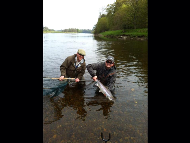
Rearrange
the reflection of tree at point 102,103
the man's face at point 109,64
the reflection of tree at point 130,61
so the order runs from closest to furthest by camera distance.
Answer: the reflection of tree at point 102,103, the man's face at point 109,64, the reflection of tree at point 130,61

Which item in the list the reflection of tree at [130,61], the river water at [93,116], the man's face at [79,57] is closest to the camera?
the river water at [93,116]

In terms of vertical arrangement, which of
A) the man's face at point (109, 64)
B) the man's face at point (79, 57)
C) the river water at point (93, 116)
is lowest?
the river water at point (93, 116)

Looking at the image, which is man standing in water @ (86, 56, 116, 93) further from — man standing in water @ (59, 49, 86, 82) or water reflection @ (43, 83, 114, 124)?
water reflection @ (43, 83, 114, 124)

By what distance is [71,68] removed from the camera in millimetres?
7484

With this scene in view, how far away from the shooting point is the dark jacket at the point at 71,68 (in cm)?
729

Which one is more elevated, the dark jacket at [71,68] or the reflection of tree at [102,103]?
the dark jacket at [71,68]

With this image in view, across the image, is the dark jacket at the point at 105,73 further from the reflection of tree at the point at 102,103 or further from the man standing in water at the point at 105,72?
the reflection of tree at the point at 102,103

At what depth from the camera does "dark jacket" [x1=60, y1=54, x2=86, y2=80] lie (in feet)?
23.9

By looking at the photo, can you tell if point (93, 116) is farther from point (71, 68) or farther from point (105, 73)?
point (71, 68)

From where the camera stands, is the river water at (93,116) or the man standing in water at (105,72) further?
the man standing in water at (105,72)

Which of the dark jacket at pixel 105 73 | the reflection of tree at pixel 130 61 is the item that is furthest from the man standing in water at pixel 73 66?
the reflection of tree at pixel 130 61

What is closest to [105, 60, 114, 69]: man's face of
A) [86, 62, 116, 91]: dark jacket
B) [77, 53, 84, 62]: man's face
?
[86, 62, 116, 91]: dark jacket
